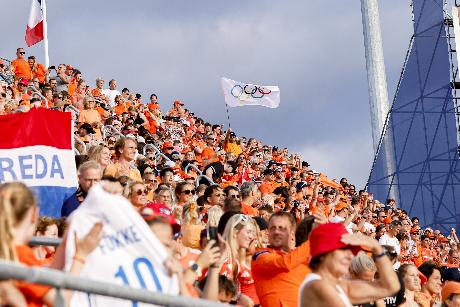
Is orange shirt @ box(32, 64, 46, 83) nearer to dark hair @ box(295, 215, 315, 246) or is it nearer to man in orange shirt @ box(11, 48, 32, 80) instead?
man in orange shirt @ box(11, 48, 32, 80)

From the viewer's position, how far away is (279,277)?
8523 mm

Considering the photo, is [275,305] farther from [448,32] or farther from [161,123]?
[448,32]

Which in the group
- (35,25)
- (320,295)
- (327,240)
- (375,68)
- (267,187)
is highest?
(35,25)

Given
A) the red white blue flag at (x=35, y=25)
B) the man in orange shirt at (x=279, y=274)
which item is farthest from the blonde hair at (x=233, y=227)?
the red white blue flag at (x=35, y=25)

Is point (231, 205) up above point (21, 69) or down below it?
below

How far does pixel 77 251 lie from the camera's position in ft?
18.5

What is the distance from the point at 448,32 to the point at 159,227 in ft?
87.3

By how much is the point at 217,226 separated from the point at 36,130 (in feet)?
6.80

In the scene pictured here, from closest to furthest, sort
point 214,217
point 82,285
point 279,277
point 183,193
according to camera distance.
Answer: point 82,285, point 279,277, point 214,217, point 183,193

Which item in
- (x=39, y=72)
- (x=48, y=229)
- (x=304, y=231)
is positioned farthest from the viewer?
(x=39, y=72)

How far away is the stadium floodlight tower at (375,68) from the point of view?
3859cm

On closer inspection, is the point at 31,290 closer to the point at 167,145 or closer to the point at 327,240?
the point at 327,240

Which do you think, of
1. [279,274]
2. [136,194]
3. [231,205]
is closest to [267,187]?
[231,205]

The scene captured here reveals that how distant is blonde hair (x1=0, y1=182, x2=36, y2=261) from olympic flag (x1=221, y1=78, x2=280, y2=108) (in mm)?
20054
